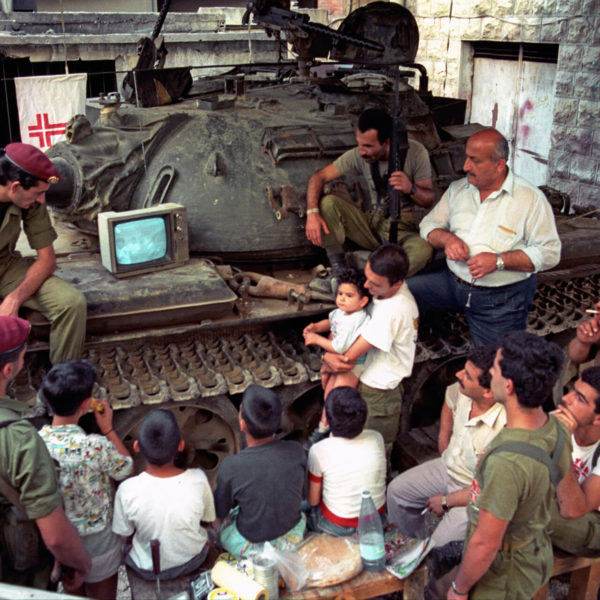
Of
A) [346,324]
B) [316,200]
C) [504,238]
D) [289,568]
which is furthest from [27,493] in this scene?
[504,238]

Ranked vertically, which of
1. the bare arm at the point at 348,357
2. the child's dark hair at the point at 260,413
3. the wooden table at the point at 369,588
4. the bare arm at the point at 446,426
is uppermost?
the child's dark hair at the point at 260,413

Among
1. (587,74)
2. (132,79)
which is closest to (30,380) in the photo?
(132,79)

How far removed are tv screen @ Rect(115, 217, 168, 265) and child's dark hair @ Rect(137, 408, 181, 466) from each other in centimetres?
184

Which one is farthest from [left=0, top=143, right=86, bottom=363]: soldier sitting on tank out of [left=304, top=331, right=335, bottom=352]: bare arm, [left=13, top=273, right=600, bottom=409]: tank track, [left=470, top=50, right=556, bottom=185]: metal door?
[left=470, top=50, right=556, bottom=185]: metal door

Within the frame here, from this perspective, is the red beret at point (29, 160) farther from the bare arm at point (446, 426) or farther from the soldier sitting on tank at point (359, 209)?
the bare arm at point (446, 426)

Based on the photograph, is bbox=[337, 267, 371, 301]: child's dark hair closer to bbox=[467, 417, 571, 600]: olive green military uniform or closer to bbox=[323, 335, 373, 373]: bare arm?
bbox=[323, 335, 373, 373]: bare arm

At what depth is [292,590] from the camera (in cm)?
406

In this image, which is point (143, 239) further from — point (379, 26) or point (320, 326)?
point (379, 26)

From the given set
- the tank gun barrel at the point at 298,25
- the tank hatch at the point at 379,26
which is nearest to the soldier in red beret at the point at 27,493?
the tank gun barrel at the point at 298,25

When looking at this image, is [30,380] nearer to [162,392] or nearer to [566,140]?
[162,392]

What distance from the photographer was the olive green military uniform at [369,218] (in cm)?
595

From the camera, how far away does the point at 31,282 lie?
5113 mm

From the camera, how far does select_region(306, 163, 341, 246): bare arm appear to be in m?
5.93

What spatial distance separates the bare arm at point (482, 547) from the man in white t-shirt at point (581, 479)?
63 centimetres
